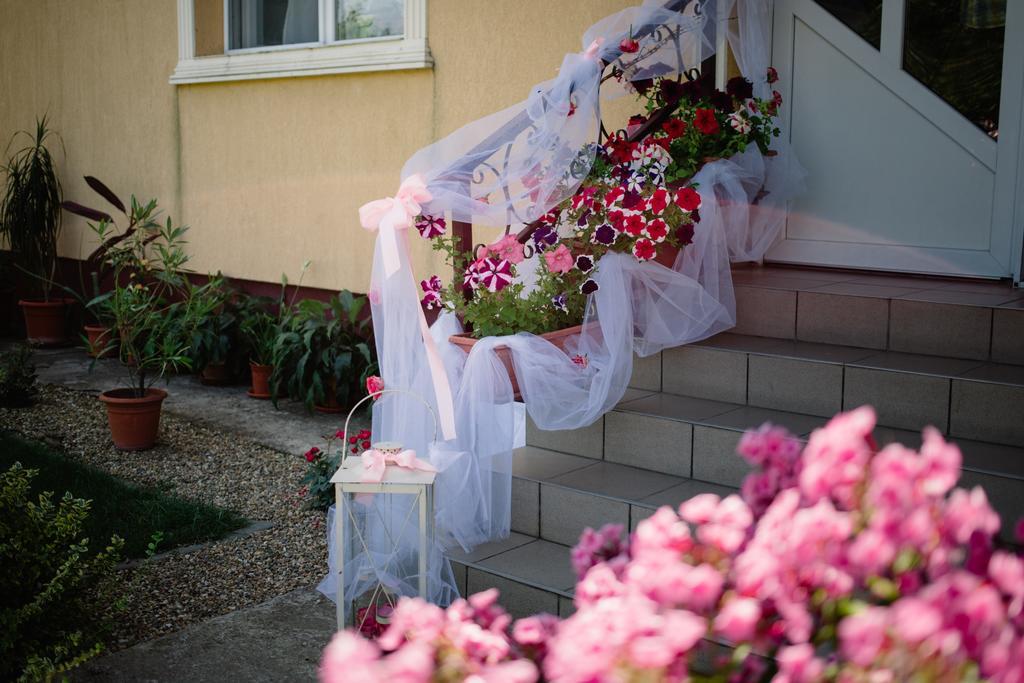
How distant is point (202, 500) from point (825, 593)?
14.3ft

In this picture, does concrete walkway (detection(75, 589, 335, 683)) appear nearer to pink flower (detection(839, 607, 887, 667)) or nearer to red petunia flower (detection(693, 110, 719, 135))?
red petunia flower (detection(693, 110, 719, 135))

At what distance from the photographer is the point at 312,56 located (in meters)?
6.82

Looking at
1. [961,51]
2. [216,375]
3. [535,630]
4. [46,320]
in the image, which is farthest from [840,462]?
[46,320]

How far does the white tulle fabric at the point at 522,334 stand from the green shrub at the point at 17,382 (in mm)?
4082

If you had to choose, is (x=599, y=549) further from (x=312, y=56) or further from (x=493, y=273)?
(x=312, y=56)

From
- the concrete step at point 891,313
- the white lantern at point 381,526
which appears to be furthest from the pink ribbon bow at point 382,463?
the concrete step at point 891,313

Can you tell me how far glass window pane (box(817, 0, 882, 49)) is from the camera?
4832mm

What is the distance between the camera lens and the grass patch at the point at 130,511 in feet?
14.8

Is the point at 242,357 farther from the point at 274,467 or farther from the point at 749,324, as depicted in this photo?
the point at 749,324

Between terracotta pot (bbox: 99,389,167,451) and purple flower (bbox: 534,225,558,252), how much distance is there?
2.83m

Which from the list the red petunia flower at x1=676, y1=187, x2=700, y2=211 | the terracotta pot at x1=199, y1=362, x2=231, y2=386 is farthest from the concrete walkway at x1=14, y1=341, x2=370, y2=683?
the terracotta pot at x1=199, y1=362, x2=231, y2=386

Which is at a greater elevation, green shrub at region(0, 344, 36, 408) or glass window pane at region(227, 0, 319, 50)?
glass window pane at region(227, 0, 319, 50)

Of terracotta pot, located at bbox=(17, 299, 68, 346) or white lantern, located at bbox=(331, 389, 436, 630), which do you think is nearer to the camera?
white lantern, located at bbox=(331, 389, 436, 630)

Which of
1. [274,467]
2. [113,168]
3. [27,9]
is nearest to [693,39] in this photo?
[274,467]
